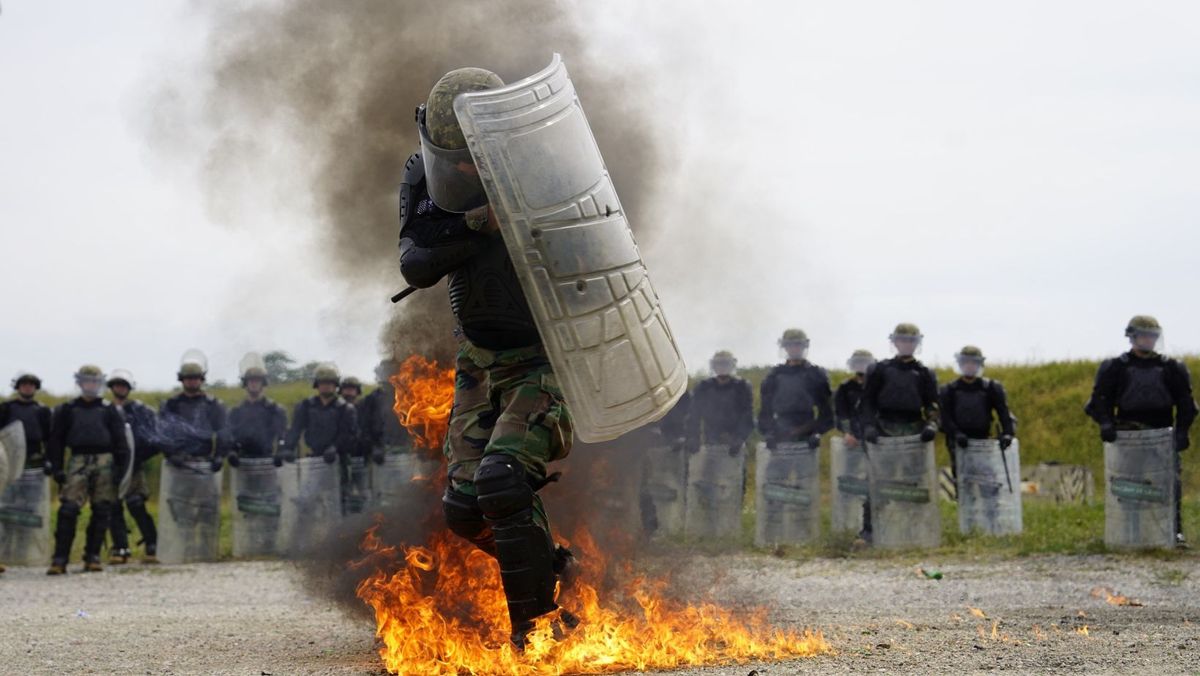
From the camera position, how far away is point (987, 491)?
13.9m

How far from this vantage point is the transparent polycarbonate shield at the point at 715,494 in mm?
14188

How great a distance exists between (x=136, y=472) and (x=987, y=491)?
9.14m

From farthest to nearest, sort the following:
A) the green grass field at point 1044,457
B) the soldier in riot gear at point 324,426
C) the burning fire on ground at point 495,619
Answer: the soldier in riot gear at point 324,426
the green grass field at point 1044,457
the burning fire on ground at point 495,619

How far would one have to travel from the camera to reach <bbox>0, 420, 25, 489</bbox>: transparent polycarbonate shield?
1275 centimetres

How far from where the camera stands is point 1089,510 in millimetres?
15852

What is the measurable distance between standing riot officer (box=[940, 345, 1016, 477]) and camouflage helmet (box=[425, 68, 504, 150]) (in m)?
9.76

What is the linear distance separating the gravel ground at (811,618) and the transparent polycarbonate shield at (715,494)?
94cm

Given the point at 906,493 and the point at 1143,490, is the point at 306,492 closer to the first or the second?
the point at 906,493

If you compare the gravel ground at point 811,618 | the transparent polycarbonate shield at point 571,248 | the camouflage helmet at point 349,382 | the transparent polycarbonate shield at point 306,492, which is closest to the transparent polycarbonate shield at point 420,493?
the gravel ground at point 811,618

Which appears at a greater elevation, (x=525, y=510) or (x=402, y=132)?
(x=402, y=132)

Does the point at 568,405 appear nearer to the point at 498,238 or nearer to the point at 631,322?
the point at 631,322

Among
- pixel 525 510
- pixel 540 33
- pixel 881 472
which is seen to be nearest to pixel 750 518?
pixel 881 472

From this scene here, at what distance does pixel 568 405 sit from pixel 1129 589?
19.6 feet

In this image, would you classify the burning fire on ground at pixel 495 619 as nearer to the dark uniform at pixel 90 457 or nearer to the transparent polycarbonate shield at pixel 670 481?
the transparent polycarbonate shield at pixel 670 481
